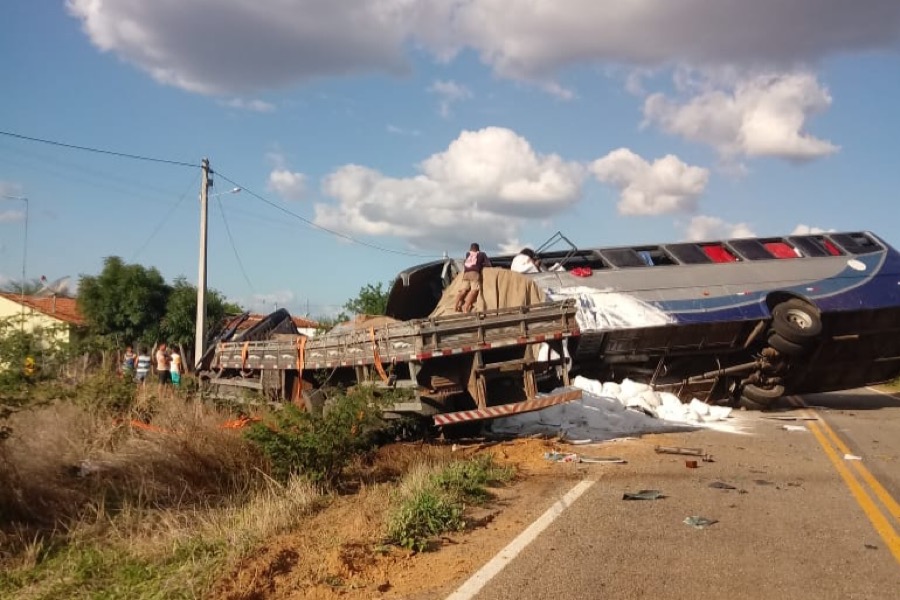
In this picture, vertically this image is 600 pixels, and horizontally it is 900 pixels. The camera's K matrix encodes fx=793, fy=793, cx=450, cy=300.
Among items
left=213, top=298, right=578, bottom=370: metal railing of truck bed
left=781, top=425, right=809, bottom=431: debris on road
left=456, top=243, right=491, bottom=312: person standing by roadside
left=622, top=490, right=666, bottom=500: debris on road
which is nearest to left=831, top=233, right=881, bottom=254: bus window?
left=781, top=425, right=809, bottom=431: debris on road

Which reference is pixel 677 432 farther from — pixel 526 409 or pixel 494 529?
pixel 494 529

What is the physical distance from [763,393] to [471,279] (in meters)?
7.02

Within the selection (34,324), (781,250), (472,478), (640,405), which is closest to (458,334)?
(472,478)

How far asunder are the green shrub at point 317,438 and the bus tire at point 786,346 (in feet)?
30.0

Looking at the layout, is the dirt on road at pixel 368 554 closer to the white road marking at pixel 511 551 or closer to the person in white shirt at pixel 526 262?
the white road marking at pixel 511 551

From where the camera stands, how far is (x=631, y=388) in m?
14.7

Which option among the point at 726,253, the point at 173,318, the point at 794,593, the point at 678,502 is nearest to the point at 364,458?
the point at 678,502

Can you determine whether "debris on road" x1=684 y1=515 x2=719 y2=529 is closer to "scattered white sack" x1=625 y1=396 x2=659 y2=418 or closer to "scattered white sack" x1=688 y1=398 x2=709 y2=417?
"scattered white sack" x1=625 y1=396 x2=659 y2=418

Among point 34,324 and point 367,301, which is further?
point 367,301

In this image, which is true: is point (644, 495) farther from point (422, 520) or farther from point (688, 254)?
point (688, 254)

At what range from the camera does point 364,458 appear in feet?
30.8

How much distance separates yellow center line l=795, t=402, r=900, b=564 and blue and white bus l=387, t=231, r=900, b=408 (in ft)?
13.0

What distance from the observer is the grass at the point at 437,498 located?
6227 mm

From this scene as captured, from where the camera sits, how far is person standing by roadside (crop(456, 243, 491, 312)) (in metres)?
12.3
